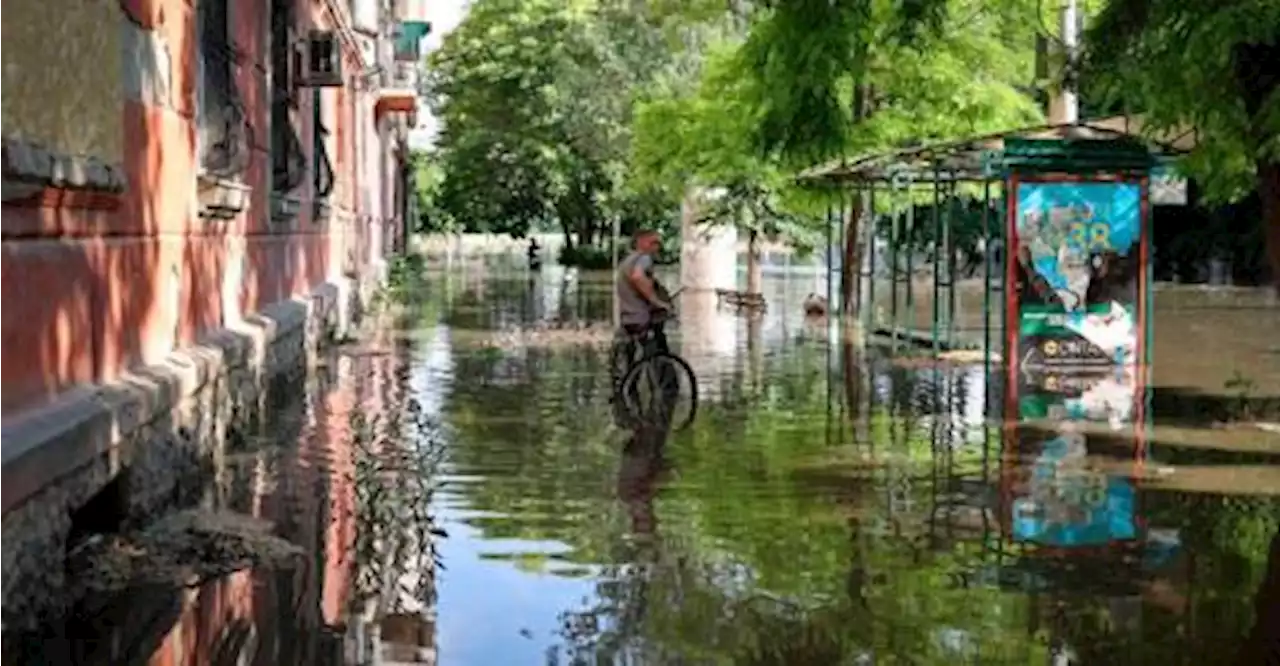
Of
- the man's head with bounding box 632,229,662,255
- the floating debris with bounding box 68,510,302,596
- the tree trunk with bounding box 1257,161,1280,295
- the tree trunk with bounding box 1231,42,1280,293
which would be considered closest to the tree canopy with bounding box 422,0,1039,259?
the man's head with bounding box 632,229,662,255

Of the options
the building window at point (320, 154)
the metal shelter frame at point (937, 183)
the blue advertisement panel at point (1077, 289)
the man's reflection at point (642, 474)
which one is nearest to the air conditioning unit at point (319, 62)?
the building window at point (320, 154)

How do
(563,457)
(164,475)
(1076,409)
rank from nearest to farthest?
(164,475) → (563,457) → (1076,409)

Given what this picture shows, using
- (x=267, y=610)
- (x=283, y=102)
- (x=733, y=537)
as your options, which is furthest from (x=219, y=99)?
(x=267, y=610)

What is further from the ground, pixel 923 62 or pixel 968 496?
pixel 923 62

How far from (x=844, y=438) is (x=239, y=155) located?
534 centimetres

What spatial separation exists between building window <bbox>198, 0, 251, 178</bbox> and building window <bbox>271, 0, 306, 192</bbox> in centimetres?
332

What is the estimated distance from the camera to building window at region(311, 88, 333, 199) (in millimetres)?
23333

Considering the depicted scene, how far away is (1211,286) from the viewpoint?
52.9 metres

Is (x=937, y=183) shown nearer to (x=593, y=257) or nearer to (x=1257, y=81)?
(x=1257, y=81)

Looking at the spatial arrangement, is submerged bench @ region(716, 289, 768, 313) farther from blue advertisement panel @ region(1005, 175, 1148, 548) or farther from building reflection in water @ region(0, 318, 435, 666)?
building reflection in water @ region(0, 318, 435, 666)

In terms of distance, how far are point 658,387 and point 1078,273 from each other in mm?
5256

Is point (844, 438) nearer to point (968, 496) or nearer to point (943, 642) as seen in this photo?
point (968, 496)

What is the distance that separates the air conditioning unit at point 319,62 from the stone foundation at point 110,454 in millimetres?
6451

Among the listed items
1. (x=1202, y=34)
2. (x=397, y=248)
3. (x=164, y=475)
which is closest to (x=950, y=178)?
(x=1202, y=34)
